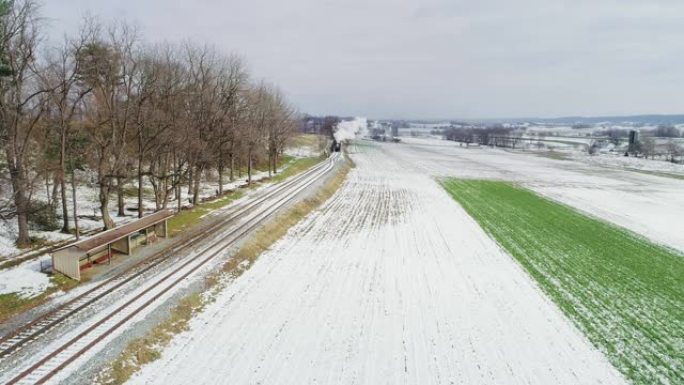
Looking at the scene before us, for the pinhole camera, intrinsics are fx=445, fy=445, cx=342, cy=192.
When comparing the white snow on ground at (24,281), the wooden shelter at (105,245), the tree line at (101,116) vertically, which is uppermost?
the tree line at (101,116)

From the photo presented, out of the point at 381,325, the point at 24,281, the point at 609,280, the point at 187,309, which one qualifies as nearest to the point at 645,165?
the point at 609,280

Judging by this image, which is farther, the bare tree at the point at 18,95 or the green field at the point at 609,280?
the bare tree at the point at 18,95

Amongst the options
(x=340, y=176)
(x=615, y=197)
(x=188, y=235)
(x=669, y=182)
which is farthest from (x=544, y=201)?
(x=669, y=182)

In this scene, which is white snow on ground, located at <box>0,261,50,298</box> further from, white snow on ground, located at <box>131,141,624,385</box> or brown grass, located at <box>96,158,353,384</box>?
white snow on ground, located at <box>131,141,624,385</box>

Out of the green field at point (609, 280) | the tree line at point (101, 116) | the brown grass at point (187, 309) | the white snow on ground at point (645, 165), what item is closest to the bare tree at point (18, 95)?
the tree line at point (101, 116)

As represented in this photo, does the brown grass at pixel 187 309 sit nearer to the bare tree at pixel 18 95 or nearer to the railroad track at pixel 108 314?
the railroad track at pixel 108 314

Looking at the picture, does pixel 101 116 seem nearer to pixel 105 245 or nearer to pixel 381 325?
pixel 105 245
